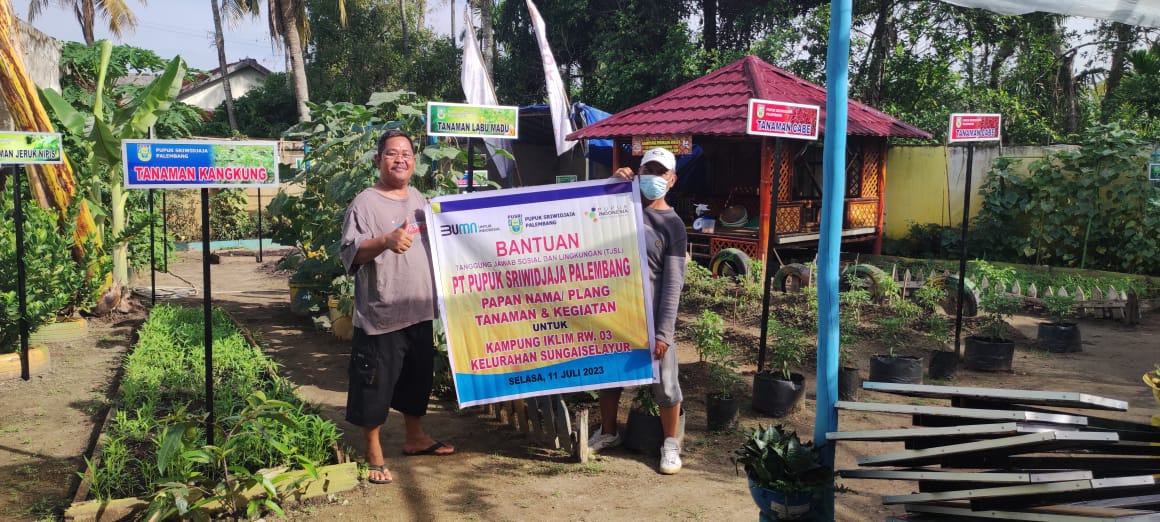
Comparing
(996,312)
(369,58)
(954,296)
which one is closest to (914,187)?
(954,296)

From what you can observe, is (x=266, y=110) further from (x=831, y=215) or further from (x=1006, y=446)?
(x=1006, y=446)

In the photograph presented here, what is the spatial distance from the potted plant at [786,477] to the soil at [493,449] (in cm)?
46

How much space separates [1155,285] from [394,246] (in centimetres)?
1127

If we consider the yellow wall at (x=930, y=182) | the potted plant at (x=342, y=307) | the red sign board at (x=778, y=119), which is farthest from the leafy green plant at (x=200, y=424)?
the yellow wall at (x=930, y=182)

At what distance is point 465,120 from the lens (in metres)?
5.56

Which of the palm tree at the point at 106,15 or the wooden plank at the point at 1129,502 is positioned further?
the palm tree at the point at 106,15

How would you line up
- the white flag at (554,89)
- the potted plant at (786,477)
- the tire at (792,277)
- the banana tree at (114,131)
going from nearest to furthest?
the potted plant at (786,477)
the banana tree at (114,131)
the tire at (792,277)
the white flag at (554,89)

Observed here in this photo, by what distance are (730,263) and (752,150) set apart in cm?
442

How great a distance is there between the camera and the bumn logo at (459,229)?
13.8 ft

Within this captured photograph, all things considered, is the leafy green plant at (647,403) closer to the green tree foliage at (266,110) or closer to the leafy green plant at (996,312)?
the leafy green plant at (996,312)

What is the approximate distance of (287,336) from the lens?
838 centimetres

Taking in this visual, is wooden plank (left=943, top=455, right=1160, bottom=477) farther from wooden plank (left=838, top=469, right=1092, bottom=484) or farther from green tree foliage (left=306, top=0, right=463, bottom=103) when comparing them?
green tree foliage (left=306, top=0, right=463, bottom=103)

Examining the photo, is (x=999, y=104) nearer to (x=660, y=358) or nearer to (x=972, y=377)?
(x=972, y=377)

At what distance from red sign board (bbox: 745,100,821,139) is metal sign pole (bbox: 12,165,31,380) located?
557 cm
